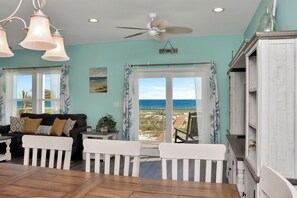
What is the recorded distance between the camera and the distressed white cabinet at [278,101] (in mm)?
1716

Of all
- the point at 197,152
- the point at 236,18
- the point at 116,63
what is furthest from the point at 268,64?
the point at 116,63

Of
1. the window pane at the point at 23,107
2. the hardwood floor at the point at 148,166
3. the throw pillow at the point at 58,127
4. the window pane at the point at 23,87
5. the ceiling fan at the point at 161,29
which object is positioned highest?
the ceiling fan at the point at 161,29

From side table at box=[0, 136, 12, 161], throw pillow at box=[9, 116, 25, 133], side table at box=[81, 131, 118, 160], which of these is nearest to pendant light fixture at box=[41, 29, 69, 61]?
side table at box=[81, 131, 118, 160]

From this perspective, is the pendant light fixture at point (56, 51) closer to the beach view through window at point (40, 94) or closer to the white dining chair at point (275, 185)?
the white dining chair at point (275, 185)

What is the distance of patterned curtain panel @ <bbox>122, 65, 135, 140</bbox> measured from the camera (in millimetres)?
5242

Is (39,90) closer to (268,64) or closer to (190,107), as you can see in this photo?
(190,107)

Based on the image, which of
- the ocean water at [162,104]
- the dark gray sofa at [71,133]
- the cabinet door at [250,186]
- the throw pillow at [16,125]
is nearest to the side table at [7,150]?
the dark gray sofa at [71,133]

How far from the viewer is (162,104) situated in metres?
5.31

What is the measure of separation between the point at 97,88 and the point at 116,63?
75cm

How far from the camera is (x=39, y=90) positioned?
20.2ft

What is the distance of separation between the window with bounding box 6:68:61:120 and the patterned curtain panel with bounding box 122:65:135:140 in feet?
6.02

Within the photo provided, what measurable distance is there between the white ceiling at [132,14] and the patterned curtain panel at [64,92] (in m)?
1.19

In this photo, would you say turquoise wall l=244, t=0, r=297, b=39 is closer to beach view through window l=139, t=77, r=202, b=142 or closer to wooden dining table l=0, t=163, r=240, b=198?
wooden dining table l=0, t=163, r=240, b=198

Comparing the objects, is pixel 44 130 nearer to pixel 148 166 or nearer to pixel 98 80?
pixel 98 80
